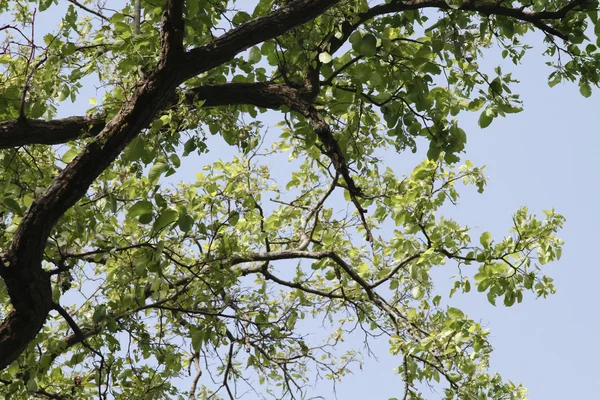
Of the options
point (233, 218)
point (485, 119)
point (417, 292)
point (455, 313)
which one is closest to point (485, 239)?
point (455, 313)

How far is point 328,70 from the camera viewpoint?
18.0 feet

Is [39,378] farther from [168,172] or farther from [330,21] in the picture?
[330,21]

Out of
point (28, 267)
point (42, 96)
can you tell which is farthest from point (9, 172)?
point (28, 267)

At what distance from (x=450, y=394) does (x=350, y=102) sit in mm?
2977

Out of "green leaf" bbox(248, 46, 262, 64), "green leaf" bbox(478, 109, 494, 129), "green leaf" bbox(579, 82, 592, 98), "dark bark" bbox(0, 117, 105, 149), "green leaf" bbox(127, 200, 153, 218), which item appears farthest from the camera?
"green leaf" bbox(579, 82, 592, 98)

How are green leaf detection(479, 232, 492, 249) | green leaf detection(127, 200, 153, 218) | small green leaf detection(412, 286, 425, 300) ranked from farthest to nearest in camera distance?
small green leaf detection(412, 286, 425, 300), green leaf detection(479, 232, 492, 249), green leaf detection(127, 200, 153, 218)

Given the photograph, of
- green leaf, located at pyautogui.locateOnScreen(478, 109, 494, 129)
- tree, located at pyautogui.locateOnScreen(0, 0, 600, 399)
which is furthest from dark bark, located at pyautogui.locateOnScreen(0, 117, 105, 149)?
green leaf, located at pyautogui.locateOnScreen(478, 109, 494, 129)

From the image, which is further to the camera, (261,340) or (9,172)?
(261,340)

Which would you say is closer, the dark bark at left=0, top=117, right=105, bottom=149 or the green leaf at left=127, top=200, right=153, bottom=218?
the green leaf at left=127, top=200, right=153, bottom=218

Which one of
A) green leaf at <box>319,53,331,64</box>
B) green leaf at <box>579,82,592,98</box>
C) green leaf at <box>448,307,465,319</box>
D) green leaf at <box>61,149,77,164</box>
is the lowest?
green leaf at <box>61,149,77,164</box>

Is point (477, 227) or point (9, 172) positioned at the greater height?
point (477, 227)

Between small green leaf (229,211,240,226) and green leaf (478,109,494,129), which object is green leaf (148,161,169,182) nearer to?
small green leaf (229,211,240,226)

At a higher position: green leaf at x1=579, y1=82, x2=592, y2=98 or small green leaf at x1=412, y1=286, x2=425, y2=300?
green leaf at x1=579, y1=82, x2=592, y2=98

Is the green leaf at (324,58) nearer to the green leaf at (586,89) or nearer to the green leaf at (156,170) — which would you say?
the green leaf at (156,170)
